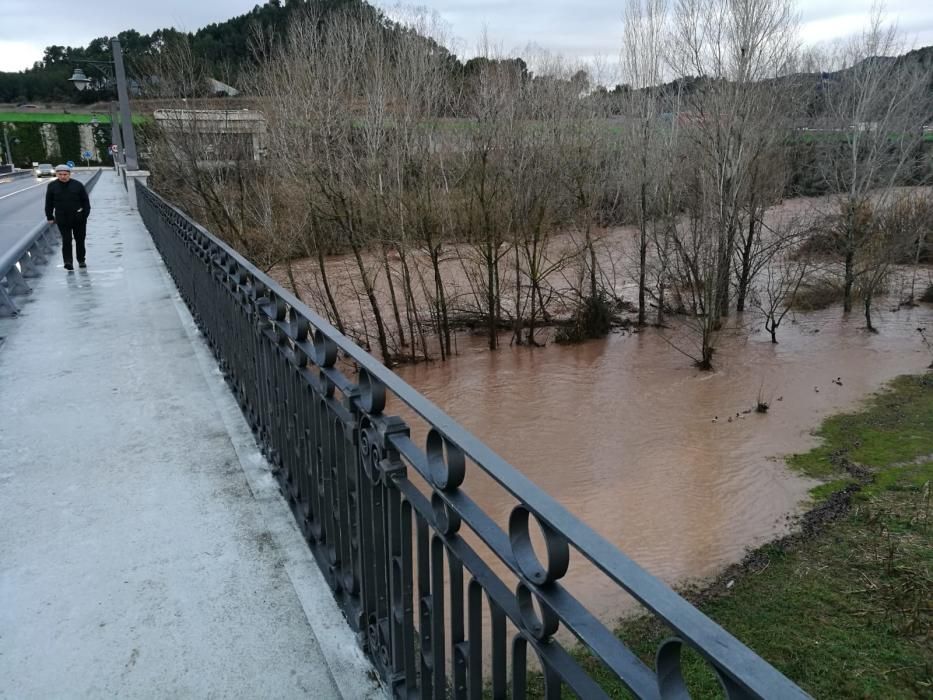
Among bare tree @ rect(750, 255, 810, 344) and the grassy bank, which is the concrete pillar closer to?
the grassy bank

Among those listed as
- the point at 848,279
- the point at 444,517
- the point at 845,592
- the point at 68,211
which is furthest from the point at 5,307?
the point at 848,279

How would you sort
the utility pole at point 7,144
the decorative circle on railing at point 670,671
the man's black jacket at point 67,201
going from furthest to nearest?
the utility pole at point 7,144
the man's black jacket at point 67,201
the decorative circle on railing at point 670,671

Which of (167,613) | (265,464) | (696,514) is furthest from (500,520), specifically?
(167,613)

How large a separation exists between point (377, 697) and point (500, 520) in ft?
30.0

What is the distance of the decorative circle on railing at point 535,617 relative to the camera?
1370mm

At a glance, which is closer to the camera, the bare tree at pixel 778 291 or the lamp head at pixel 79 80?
the bare tree at pixel 778 291

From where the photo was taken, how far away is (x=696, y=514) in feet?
39.2

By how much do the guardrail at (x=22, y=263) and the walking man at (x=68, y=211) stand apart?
0.39m

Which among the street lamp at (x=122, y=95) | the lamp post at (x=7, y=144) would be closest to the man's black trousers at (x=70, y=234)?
the street lamp at (x=122, y=95)

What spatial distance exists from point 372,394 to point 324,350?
1.89 feet

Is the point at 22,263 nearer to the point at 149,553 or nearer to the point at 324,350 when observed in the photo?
the point at 149,553

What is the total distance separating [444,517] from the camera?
1777mm

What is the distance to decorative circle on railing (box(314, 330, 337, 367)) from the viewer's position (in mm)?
2555

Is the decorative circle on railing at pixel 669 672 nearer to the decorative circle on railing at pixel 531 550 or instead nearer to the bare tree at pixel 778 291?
the decorative circle on railing at pixel 531 550
